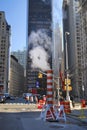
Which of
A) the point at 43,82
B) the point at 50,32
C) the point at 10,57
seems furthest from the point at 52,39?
the point at 10,57

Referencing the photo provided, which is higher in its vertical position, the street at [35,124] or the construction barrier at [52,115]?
the construction barrier at [52,115]

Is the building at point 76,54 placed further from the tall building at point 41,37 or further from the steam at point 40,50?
the steam at point 40,50

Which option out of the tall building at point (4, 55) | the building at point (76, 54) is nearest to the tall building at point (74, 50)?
the building at point (76, 54)

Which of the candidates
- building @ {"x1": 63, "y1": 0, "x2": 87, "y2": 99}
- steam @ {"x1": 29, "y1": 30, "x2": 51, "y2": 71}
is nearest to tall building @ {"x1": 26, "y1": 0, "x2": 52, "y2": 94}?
steam @ {"x1": 29, "y1": 30, "x2": 51, "y2": 71}

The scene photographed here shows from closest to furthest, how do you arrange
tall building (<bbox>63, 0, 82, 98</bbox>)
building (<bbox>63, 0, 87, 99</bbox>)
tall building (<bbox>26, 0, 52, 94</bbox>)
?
tall building (<bbox>26, 0, 52, 94</bbox>) → tall building (<bbox>63, 0, 82, 98</bbox>) → building (<bbox>63, 0, 87, 99</bbox>)

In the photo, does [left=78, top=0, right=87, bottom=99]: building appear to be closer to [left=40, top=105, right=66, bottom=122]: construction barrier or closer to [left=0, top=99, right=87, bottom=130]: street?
[left=40, top=105, right=66, bottom=122]: construction barrier

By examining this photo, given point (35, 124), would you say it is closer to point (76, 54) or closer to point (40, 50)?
point (40, 50)

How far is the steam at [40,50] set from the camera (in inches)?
1388

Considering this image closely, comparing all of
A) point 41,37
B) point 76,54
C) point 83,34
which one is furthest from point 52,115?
point 76,54

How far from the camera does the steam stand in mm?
35250

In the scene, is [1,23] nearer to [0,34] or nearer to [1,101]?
[0,34]

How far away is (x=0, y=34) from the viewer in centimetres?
17800

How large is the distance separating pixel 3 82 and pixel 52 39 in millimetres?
144396

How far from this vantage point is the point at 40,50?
130 ft
